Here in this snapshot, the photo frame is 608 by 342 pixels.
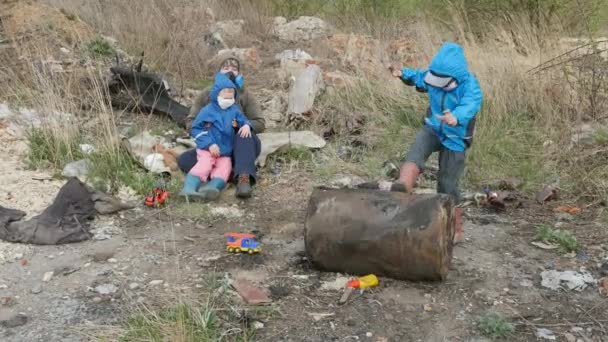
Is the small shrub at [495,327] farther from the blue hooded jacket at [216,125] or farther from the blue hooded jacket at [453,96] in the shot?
the blue hooded jacket at [216,125]

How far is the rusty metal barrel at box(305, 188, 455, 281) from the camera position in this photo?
3229mm

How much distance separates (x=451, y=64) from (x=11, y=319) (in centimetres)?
267

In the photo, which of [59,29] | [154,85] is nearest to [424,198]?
[154,85]

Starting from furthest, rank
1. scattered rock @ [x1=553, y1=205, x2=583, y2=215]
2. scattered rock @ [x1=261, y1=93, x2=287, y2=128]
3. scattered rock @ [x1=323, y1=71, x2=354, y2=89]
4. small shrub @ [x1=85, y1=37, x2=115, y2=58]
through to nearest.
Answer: small shrub @ [x1=85, y1=37, x2=115, y2=58], scattered rock @ [x1=323, y1=71, x2=354, y2=89], scattered rock @ [x1=261, y1=93, x2=287, y2=128], scattered rock @ [x1=553, y1=205, x2=583, y2=215]

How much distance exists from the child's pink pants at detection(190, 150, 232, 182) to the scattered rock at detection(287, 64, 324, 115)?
4.96 feet

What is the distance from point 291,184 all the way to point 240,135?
0.56m

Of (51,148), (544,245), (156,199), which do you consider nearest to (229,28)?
(51,148)

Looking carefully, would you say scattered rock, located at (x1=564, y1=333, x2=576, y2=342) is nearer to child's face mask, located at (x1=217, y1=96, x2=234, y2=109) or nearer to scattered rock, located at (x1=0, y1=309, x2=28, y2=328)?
scattered rock, located at (x1=0, y1=309, x2=28, y2=328)

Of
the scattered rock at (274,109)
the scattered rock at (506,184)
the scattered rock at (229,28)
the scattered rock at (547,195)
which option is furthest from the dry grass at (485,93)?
the scattered rock at (229,28)

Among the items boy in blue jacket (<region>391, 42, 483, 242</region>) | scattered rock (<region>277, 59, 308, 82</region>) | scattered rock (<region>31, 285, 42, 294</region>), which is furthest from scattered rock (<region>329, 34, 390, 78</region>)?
scattered rock (<region>31, 285, 42, 294</region>)

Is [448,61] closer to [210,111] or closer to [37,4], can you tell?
[210,111]

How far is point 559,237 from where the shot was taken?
3945 mm

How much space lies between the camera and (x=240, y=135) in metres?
4.97

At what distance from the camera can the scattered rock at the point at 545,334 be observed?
2.95m
